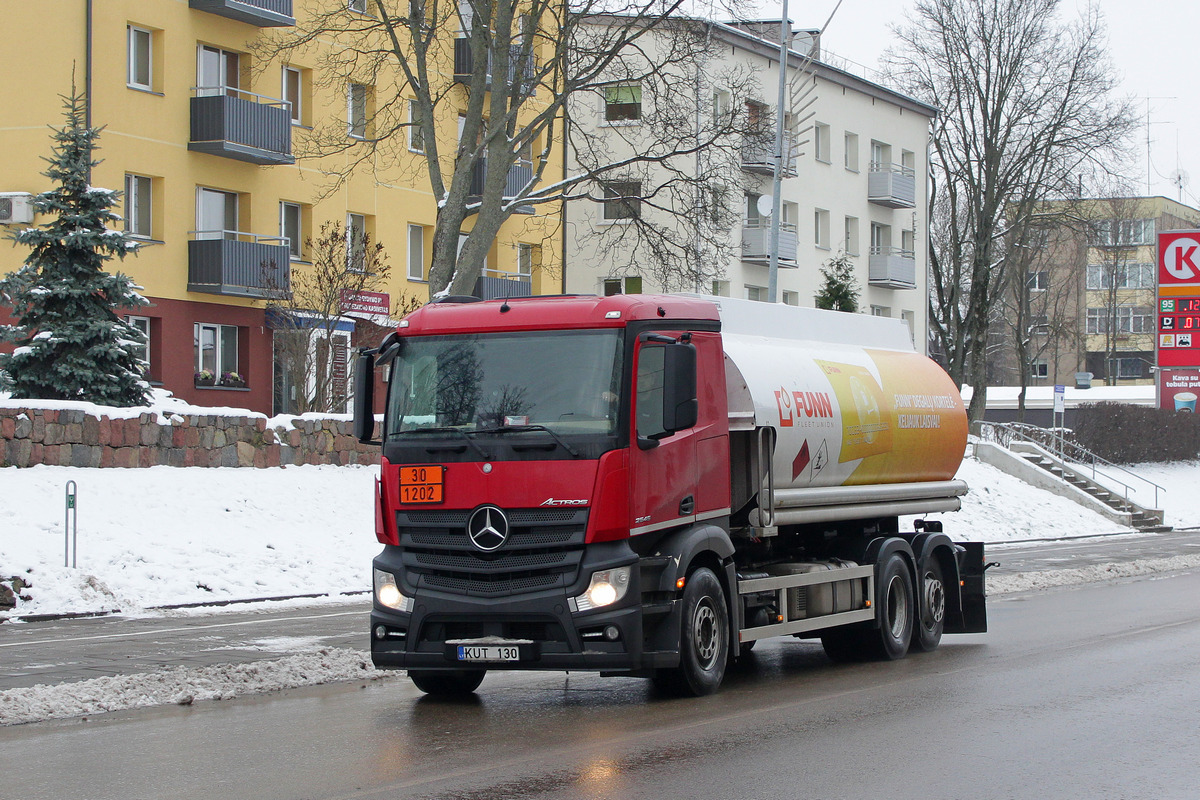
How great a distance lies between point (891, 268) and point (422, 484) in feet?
170

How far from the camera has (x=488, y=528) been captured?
10148 mm

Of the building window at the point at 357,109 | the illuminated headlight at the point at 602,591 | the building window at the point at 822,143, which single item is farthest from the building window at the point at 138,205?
the building window at the point at 822,143

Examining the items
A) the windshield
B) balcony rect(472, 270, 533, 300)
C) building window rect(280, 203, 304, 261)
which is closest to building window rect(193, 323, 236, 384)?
building window rect(280, 203, 304, 261)

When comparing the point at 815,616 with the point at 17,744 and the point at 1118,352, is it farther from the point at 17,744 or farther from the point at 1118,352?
the point at 1118,352

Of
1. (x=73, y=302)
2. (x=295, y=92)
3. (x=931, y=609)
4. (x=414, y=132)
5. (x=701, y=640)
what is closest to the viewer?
(x=701, y=640)

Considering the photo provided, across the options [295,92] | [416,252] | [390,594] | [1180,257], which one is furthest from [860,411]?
[1180,257]

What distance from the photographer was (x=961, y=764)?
8281 millimetres

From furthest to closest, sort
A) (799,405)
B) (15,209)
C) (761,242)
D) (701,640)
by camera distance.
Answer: (761,242) < (15,209) < (799,405) < (701,640)

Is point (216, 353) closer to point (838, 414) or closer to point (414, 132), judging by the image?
point (414, 132)

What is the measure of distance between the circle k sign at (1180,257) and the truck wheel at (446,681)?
44.9 m

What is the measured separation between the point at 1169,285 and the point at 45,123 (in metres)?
36.5

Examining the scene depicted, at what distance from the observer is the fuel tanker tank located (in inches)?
466

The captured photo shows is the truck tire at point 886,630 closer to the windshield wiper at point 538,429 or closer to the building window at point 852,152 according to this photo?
the windshield wiper at point 538,429

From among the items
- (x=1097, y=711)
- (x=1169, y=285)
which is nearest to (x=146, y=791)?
(x=1097, y=711)
